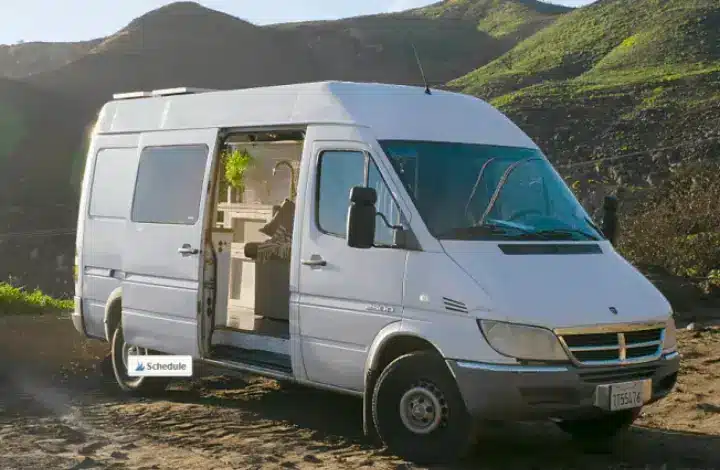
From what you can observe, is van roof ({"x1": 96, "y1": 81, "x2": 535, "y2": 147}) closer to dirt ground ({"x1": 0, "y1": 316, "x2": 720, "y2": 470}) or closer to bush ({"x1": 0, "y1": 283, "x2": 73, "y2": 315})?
dirt ground ({"x1": 0, "y1": 316, "x2": 720, "y2": 470})

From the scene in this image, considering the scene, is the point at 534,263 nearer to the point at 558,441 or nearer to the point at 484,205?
the point at 484,205

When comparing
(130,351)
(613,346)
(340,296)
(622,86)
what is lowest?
(130,351)

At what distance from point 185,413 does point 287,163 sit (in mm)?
3468

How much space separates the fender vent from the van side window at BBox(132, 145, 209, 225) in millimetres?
2928

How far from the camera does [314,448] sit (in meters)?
8.09

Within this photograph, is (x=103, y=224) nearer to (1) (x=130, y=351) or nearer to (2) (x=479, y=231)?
(1) (x=130, y=351)

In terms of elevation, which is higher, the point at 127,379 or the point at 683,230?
the point at 683,230

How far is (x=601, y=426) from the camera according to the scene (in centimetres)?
822

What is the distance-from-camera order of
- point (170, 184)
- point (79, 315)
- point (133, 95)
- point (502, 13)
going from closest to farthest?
1. point (170, 184)
2. point (133, 95)
3. point (79, 315)
4. point (502, 13)

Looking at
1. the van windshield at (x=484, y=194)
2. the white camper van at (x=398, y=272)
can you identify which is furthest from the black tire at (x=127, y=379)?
the van windshield at (x=484, y=194)

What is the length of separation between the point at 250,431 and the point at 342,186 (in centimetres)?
210

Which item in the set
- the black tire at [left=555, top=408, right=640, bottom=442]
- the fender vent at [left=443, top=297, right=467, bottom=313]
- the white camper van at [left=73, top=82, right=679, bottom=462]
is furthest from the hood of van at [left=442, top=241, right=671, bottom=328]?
the black tire at [left=555, top=408, right=640, bottom=442]

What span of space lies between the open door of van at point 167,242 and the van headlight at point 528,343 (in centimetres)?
320

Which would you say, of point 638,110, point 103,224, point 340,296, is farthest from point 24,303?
point 638,110
